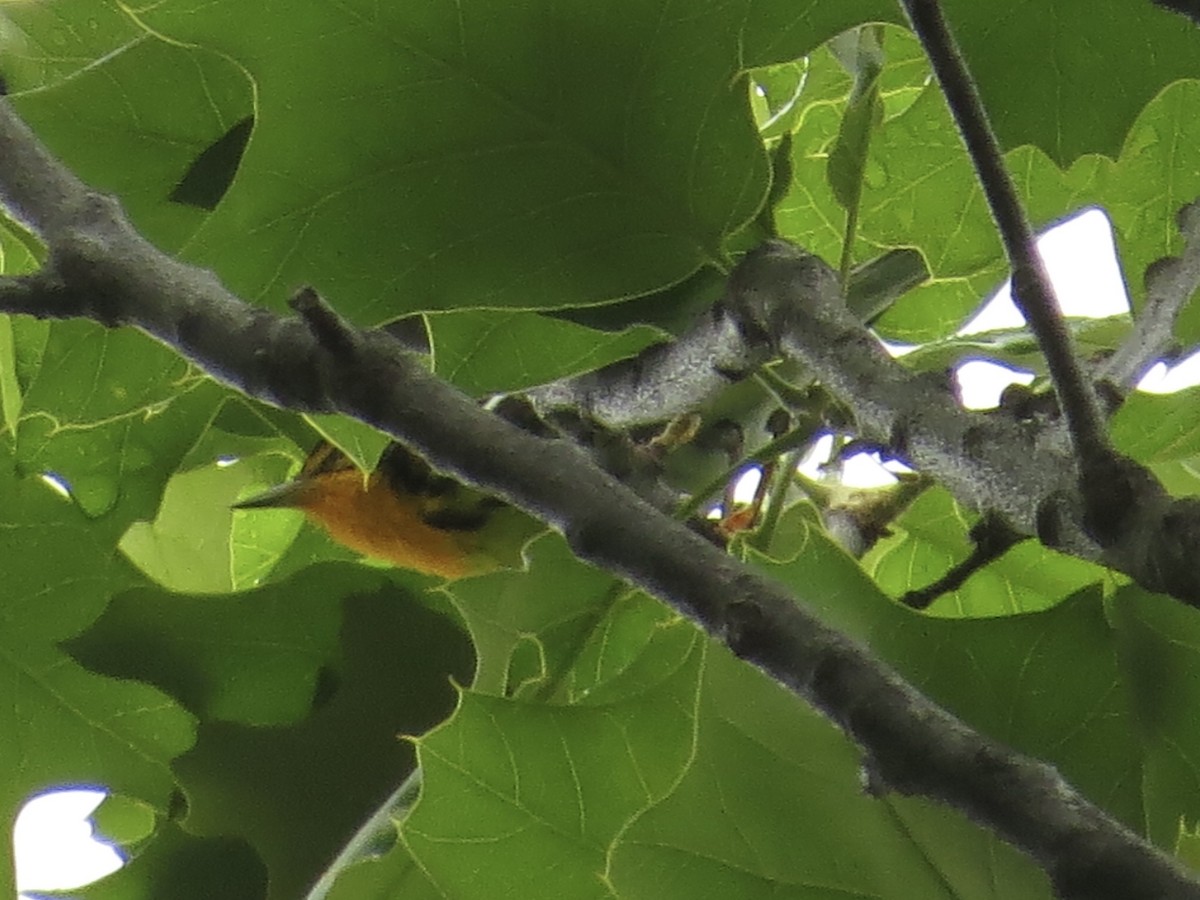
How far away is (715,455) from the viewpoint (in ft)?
3.19

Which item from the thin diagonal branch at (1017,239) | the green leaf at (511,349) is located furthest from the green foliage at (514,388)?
the thin diagonal branch at (1017,239)

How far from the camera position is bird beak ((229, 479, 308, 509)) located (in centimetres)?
114

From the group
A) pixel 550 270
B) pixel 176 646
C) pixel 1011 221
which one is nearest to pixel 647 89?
pixel 550 270

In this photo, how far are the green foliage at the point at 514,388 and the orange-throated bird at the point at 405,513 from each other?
9cm

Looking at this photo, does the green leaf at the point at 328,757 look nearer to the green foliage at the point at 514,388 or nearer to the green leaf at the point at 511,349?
the green foliage at the point at 514,388

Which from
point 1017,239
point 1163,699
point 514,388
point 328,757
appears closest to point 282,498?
point 328,757

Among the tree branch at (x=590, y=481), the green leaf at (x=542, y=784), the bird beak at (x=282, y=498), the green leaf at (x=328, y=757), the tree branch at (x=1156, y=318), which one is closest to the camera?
the tree branch at (x=590, y=481)

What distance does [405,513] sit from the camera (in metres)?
1.25

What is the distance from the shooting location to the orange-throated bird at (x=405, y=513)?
1.14m

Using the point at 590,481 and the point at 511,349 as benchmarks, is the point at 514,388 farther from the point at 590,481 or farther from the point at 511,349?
the point at 590,481

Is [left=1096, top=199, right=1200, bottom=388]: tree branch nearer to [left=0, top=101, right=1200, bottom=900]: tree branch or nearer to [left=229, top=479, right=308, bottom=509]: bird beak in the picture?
[left=0, top=101, right=1200, bottom=900]: tree branch

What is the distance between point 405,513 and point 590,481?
766mm

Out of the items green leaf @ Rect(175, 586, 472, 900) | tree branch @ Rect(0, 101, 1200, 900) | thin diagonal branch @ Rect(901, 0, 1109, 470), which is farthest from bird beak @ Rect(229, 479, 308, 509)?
thin diagonal branch @ Rect(901, 0, 1109, 470)

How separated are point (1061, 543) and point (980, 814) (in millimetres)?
90
